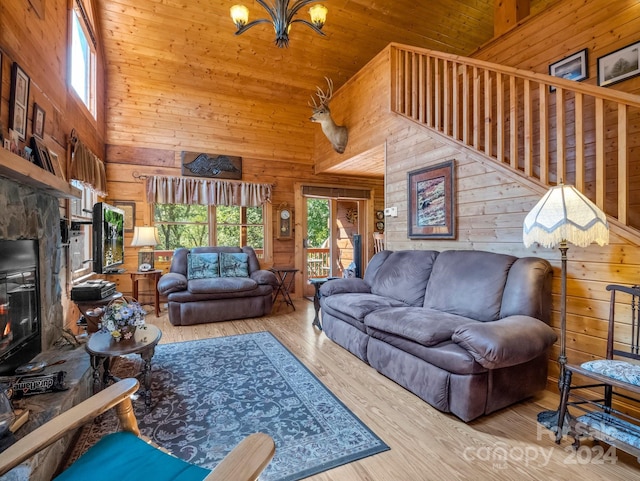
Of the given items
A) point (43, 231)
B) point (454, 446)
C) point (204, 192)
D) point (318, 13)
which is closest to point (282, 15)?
point (318, 13)

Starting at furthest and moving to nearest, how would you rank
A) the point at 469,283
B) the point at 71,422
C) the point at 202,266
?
1. the point at 202,266
2. the point at 469,283
3. the point at 71,422

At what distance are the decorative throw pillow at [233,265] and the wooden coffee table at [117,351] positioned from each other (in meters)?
2.54

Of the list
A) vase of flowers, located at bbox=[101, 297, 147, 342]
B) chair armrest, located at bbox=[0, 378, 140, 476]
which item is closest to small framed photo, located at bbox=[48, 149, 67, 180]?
vase of flowers, located at bbox=[101, 297, 147, 342]

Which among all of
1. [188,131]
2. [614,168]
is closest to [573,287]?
[614,168]

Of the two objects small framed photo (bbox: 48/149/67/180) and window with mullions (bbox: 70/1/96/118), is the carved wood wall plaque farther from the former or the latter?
small framed photo (bbox: 48/149/67/180)

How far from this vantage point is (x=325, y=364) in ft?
9.57

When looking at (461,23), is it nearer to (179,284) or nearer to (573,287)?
(573,287)

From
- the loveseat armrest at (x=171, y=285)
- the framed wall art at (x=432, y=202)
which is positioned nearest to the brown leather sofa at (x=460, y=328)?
the framed wall art at (x=432, y=202)

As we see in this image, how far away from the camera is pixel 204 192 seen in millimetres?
5492

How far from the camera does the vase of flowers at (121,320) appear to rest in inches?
86.3

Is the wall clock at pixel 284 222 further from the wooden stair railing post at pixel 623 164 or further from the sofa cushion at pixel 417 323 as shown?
the wooden stair railing post at pixel 623 164

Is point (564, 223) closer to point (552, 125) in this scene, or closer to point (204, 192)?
point (552, 125)

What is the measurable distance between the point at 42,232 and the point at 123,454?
2053mm

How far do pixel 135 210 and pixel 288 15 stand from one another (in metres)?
3.81
